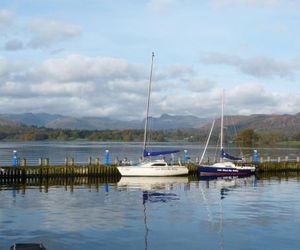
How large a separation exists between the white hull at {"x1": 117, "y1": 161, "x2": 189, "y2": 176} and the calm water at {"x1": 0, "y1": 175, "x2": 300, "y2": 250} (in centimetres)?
1038

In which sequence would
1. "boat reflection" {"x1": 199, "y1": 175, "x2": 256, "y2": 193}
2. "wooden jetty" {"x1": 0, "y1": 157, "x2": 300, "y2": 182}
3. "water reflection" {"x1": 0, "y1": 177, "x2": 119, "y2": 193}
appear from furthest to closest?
"wooden jetty" {"x1": 0, "y1": 157, "x2": 300, "y2": 182}, "boat reflection" {"x1": 199, "y1": 175, "x2": 256, "y2": 193}, "water reflection" {"x1": 0, "y1": 177, "x2": 119, "y2": 193}

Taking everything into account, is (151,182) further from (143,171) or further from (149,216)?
(149,216)

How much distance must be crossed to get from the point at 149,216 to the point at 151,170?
111 ft

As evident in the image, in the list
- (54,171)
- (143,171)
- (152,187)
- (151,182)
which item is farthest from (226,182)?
(54,171)

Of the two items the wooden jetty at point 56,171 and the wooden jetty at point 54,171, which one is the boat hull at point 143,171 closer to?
the wooden jetty at point 54,171

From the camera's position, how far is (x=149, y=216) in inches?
1463

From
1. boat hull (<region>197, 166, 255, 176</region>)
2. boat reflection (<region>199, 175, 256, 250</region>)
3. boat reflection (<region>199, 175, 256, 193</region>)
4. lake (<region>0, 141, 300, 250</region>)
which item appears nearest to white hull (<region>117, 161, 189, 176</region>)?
boat reflection (<region>199, 175, 256, 193</region>)

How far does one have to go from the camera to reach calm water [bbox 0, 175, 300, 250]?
94.4ft

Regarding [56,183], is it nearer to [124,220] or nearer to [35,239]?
[124,220]

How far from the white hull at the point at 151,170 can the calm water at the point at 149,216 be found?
10384 mm

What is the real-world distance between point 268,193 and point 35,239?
3145 centimetres

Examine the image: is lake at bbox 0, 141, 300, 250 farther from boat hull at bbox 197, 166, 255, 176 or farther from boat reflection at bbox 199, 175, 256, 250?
boat hull at bbox 197, 166, 255, 176

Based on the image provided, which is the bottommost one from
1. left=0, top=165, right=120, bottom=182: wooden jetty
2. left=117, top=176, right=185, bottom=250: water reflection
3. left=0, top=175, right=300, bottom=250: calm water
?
left=0, top=175, right=300, bottom=250: calm water

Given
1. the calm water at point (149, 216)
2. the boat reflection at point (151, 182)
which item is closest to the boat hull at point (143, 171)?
the boat reflection at point (151, 182)
